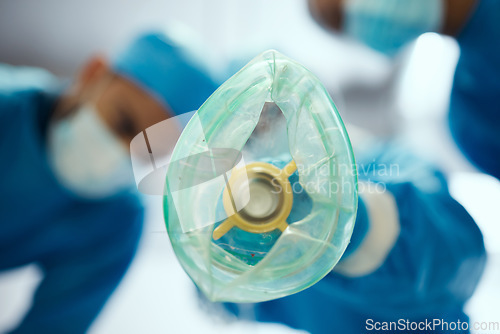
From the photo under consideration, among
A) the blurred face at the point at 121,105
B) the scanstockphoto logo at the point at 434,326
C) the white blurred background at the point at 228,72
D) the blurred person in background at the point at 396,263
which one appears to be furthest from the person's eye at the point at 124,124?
the scanstockphoto logo at the point at 434,326

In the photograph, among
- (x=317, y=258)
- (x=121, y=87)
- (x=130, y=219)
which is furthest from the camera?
(x=130, y=219)

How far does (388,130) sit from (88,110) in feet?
2.46

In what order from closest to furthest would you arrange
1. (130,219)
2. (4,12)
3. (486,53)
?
1. (486,53)
2. (130,219)
3. (4,12)

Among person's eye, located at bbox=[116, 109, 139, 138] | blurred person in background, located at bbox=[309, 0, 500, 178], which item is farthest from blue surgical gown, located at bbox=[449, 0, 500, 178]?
person's eye, located at bbox=[116, 109, 139, 138]

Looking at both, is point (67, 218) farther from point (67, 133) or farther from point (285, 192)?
point (285, 192)

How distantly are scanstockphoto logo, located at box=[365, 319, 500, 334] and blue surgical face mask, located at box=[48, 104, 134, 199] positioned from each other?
1.88 feet

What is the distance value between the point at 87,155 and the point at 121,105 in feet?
0.43

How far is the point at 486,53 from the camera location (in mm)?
709

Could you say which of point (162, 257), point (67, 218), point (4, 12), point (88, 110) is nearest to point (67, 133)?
point (88, 110)

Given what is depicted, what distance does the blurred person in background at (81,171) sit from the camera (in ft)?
2.69

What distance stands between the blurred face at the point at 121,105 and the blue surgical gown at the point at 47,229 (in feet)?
0.38

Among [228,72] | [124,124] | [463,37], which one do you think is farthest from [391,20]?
[124,124]

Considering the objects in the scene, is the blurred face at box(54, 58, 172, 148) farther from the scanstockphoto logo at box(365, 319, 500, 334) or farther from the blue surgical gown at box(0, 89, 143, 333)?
the scanstockphoto logo at box(365, 319, 500, 334)

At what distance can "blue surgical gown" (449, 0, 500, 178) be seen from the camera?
0.69m
